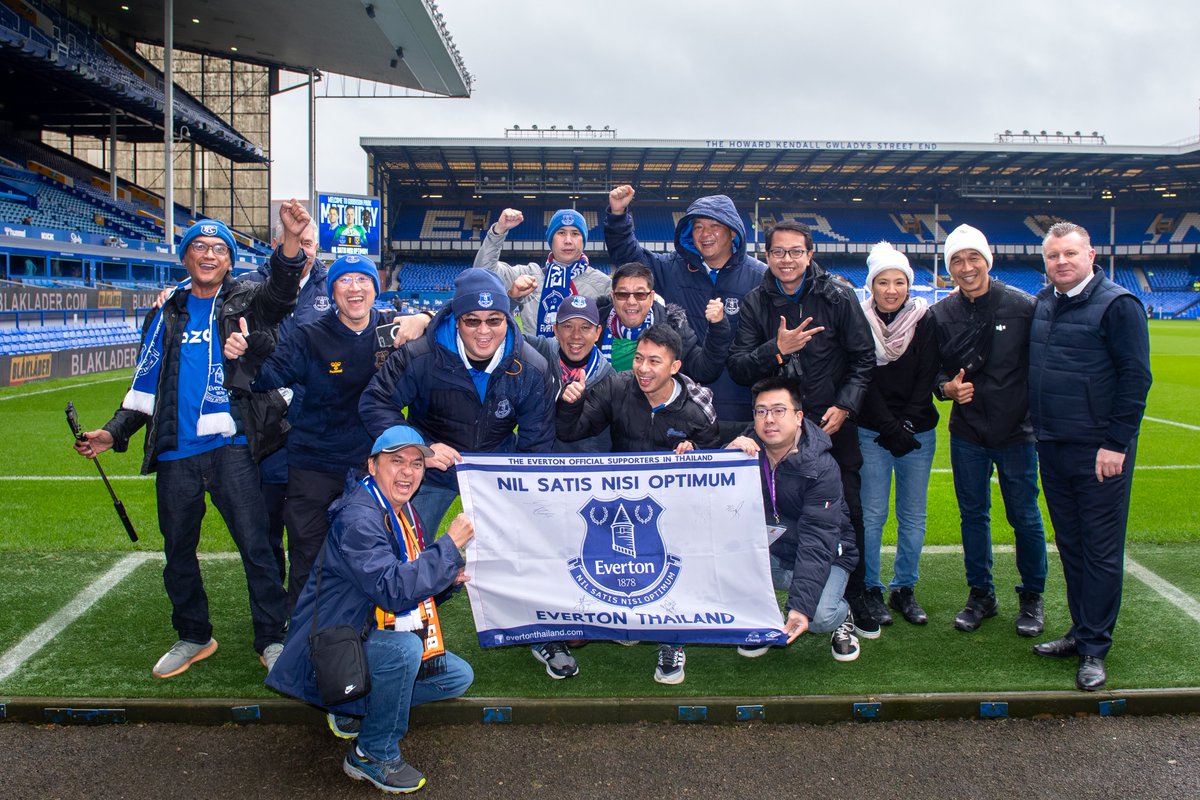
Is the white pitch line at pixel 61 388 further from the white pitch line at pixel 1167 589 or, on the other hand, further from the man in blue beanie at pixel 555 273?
the white pitch line at pixel 1167 589

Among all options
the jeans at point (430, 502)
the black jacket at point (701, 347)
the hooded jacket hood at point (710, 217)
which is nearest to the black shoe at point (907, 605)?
the black jacket at point (701, 347)

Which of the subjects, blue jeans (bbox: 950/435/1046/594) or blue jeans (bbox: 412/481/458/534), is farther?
blue jeans (bbox: 950/435/1046/594)

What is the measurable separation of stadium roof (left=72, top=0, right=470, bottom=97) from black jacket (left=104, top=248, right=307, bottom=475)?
3432cm

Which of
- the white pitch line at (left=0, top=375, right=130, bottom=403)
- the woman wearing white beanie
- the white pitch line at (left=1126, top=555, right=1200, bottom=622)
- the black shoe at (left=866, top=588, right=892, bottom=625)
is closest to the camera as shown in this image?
the woman wearing white beanie

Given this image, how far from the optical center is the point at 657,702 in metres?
4.32

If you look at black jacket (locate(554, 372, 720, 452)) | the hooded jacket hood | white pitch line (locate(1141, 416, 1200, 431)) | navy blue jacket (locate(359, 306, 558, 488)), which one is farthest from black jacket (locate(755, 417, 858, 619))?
white pitch line (locate(1141, 416, 1200, 431))

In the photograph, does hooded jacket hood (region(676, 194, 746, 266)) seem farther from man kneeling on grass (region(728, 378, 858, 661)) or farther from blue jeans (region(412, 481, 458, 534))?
blue jeans (region(412, 481, 458, 534))

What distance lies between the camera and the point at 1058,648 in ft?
15.8

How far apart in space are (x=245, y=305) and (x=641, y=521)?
2391 mm

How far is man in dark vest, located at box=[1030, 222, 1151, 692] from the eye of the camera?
4.48 metres

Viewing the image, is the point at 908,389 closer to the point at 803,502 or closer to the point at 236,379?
the point at 803,502

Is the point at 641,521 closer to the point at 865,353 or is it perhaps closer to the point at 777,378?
the point at 777,378

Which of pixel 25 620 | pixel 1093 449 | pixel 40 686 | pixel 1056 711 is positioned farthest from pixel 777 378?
pixel 25 620

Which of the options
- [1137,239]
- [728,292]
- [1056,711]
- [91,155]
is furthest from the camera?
[1137,239]
